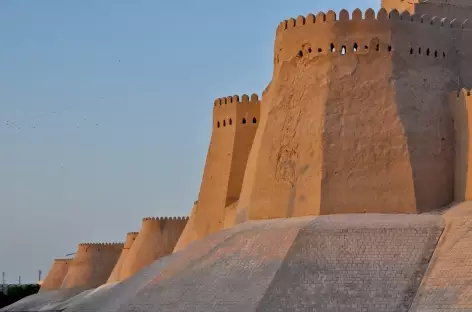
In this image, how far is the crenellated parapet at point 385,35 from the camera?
29469mm

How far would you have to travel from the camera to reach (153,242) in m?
46.7

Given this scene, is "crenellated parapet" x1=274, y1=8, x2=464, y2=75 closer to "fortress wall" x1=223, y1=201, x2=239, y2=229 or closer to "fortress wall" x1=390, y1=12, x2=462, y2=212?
"fortress wall" x1=390, y1=12, x2=462, y2=212

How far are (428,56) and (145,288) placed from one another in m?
11.2

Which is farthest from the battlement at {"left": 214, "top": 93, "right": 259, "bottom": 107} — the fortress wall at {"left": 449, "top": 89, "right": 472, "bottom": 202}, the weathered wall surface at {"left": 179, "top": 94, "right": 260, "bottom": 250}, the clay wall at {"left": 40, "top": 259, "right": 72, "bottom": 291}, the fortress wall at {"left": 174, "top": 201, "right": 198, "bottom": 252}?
the clay wall at {"left": 40, "top": 259, "right": 72, "bottom": 291}

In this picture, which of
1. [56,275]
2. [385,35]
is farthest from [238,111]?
[56,275]

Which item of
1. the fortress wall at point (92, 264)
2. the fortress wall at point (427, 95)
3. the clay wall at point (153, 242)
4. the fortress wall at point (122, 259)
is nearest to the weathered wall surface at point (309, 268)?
the fortress wall at point (427, 95)

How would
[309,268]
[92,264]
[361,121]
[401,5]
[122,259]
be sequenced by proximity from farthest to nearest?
[92,264]
[122,259]
[401,5]
[361,121]
[309,268]

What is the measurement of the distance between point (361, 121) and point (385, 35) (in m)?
2.78

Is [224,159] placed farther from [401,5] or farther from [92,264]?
[92,264]

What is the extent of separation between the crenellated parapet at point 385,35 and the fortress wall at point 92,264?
2857 cm

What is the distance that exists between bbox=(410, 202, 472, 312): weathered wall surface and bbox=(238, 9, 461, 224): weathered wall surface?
2.91 metres

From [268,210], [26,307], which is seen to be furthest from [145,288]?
[26,307]

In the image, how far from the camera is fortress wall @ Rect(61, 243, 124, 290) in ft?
181

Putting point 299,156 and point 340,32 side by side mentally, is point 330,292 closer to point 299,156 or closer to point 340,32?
point 299,156
